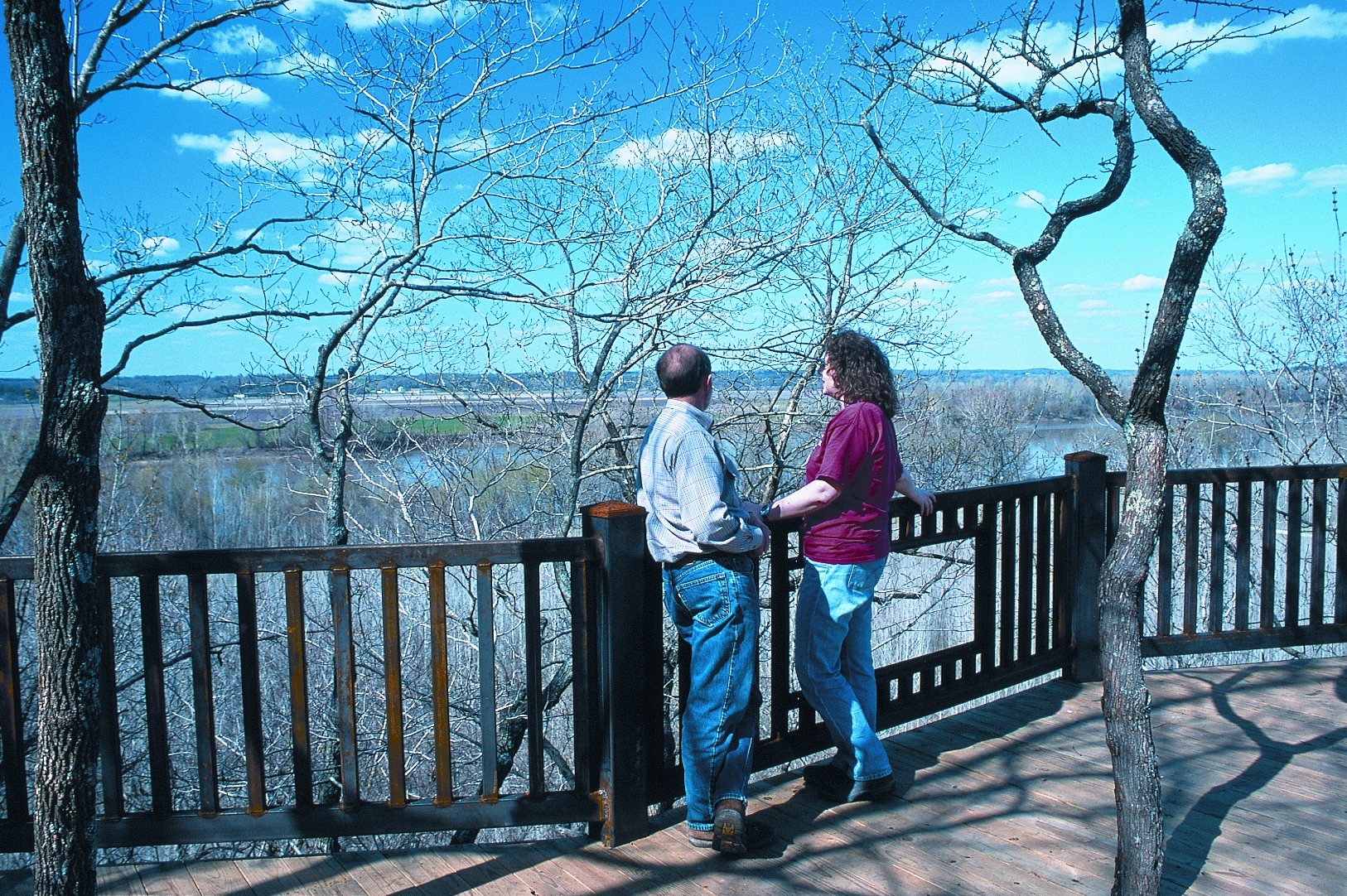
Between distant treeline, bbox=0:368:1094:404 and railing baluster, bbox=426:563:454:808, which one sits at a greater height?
distant treeline, bbox=0:368:1094:404

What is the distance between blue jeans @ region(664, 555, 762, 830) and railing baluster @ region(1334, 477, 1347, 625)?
11.7 ft

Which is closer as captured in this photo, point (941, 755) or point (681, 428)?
point (681, 428)

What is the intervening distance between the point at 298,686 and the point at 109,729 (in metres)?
0.54

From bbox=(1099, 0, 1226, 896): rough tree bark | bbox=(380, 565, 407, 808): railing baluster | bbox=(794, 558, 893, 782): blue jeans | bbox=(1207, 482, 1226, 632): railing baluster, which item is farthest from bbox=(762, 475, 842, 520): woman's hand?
bbox=(1207, 482, 1226, 632): railing baluster

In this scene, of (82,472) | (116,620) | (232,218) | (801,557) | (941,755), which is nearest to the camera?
(82,472)

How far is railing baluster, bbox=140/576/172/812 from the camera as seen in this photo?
2.52m

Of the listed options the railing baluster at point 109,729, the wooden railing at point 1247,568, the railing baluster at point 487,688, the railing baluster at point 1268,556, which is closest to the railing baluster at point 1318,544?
the wooden railing at point 1247,568

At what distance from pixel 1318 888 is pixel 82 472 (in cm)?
338

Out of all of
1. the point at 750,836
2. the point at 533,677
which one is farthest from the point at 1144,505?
the point at 533,677

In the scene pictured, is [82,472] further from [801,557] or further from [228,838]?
[801,557]

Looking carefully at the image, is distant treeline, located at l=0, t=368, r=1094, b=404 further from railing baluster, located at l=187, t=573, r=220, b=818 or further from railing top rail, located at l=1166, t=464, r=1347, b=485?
railing baluster, located at l=187, t=573, r=220, b=818

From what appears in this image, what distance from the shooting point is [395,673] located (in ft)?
8.60

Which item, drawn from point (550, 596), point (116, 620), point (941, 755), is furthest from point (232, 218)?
point (116, 620)

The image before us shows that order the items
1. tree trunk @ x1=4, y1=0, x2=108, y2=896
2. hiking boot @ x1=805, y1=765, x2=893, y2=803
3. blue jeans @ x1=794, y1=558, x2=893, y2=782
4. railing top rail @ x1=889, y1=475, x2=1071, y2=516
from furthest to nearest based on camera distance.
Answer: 1. railing top rail @ x1=889, y1=475, x2=1071, y2=516
2. hiking boot @ x1=805, y1=765, x2=893, y2=803
3. blue jeans @ x1=794, y1=558, x2=893, y2=782
4. tree trunk @ x1=4, y1=0, x2=108, y2=896
